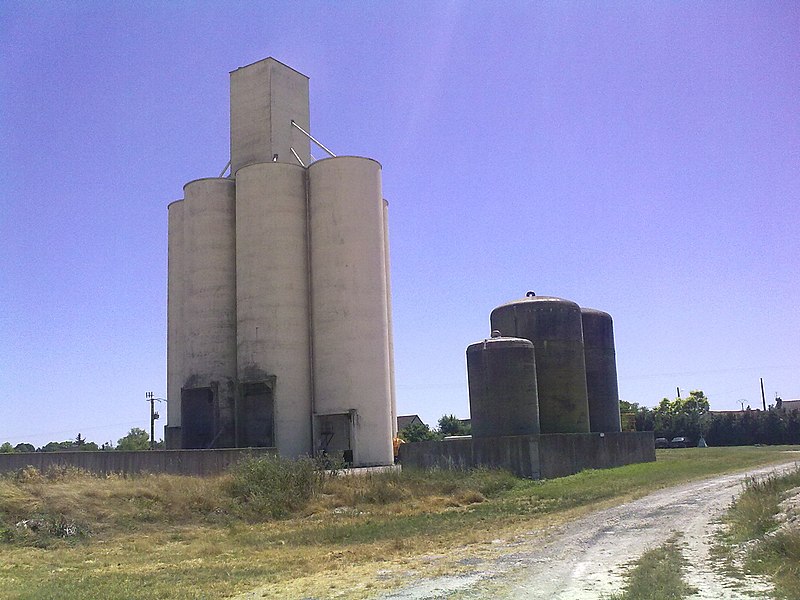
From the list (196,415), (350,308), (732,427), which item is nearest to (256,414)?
(196,415)

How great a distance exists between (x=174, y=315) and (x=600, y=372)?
26.5 m

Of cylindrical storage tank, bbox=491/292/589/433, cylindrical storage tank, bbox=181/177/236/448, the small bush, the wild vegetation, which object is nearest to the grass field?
the small bush

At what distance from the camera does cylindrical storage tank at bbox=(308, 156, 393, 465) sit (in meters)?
42.7

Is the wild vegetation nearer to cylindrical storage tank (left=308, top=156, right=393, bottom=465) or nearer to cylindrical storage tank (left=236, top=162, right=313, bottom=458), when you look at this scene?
cylindrical storage tank (left=308, top=156, right=393, bottom=465)

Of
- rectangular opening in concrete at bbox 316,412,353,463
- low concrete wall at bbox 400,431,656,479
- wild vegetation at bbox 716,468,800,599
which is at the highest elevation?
rectangular opening in concrete at bbox 316,412,353,463

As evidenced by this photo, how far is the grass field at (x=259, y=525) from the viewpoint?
13.6m

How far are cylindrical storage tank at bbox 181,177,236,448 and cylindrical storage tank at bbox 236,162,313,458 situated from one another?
5.21 ft

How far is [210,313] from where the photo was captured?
4516 centimetres

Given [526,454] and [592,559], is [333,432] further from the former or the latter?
[592,559]

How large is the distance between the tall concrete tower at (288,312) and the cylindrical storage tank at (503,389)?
6.81 meters

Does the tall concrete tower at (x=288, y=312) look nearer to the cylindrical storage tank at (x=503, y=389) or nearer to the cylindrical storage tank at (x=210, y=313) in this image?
the cylindrical storage tank at (x=210, y=313)

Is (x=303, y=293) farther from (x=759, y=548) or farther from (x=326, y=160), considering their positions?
(x=759, y=548)

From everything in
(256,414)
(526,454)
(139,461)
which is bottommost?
(526,454)

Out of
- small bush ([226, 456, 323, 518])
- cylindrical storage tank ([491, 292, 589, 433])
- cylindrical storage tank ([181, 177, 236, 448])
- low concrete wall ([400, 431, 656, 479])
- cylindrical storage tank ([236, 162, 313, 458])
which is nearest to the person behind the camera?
small bush ([226, 456, 323, 518])
